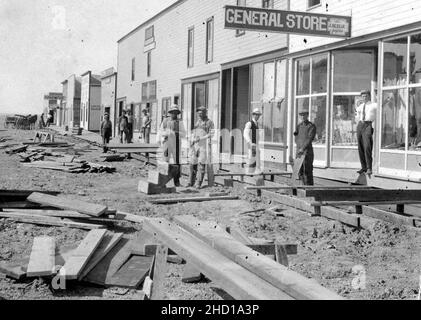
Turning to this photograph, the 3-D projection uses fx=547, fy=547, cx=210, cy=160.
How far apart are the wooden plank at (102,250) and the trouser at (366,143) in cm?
819

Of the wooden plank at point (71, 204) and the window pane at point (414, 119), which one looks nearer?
the wooden plank at point (71, 204)

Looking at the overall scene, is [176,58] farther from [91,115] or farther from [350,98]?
[91,115]

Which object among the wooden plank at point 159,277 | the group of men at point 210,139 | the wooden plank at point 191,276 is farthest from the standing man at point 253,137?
the wooden plank at point 159,277

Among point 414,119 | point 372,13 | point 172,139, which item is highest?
point 372,13

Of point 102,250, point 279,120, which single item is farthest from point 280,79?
point 102,250

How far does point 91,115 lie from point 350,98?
49746 mm

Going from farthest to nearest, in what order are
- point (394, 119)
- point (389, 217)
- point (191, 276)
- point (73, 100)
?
point (73, 100), point (394, 119), point (389, 217), point (191, 276)

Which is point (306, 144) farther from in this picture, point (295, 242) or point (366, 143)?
point (295, 242)

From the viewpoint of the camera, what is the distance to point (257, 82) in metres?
20.8

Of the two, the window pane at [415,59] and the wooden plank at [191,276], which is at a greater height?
the window pane at [415,59]

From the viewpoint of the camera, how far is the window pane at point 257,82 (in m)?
20.5

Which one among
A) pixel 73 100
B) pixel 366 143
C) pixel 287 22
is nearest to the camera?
pixel 366 143

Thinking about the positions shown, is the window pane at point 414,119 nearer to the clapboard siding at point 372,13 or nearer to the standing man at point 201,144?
the clapboard siding at point 372,13

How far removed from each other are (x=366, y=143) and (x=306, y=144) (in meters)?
1.63
